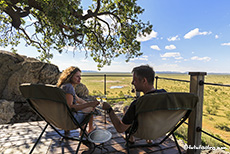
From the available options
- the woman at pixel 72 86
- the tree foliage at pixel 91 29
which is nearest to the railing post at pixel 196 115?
the woman at pixel 72 86

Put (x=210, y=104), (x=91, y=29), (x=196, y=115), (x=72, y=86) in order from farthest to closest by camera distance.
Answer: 1. (x=210, y=104)
2. (x=91, y=29)
3. (x=72, y=86)
4. (x=196, y=115)

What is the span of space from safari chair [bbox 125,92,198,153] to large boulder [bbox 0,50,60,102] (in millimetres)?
4867

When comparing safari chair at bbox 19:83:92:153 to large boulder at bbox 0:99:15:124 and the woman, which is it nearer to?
the woman

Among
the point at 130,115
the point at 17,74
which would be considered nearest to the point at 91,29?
the point at 17,74

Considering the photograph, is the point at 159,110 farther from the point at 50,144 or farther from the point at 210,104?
the point at 210,104

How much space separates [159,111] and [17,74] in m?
5.72

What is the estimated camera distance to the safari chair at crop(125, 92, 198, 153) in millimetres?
1057

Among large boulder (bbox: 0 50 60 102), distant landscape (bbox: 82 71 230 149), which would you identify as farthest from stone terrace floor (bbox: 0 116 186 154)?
large boulder (bbox: 0 50 60 102)

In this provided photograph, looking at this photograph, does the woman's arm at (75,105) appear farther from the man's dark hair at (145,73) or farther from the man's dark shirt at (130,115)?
the man's dark hair at (145,73)

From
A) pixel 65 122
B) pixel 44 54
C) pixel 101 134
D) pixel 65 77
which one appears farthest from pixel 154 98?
pixel 44 54

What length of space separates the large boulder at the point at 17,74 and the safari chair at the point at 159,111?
487 cm

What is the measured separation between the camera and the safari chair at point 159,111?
106 cm

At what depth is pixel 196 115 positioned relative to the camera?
161 centimetres

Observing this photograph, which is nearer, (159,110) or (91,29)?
(159,110)
